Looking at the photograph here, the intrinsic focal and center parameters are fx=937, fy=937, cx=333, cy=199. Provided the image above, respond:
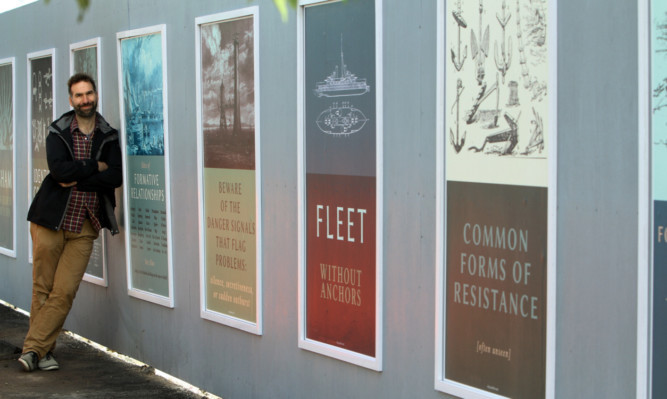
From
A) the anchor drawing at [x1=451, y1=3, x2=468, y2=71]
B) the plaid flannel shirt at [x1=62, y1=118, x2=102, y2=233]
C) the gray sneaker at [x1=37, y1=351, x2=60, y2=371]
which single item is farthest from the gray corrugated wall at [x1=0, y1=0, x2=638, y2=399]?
the gray sneaker at [x1=37, y1=351, x2=60, y2=371]

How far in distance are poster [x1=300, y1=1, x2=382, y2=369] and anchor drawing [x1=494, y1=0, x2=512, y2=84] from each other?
0.83 m

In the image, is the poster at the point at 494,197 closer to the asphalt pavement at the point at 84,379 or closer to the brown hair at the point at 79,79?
the asphalt pavement at the point at 84,379

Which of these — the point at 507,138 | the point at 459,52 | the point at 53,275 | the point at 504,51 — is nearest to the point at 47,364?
the point at 53,275

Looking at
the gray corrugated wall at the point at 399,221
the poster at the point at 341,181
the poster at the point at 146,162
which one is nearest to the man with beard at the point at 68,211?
the poster at the point at 146,162

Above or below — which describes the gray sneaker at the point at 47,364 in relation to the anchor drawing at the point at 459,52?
below

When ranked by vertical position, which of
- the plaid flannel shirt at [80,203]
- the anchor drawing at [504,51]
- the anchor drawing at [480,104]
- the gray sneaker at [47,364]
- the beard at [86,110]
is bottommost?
the gray sneaker at [47,364]

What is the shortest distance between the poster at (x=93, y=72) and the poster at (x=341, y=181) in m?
2.89

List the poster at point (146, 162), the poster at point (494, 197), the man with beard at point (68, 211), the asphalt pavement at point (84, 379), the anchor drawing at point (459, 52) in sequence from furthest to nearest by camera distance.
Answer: the man with beard at point (68, 211), the poster at point (146, 162), the asphalt pavement at point (84, 379), the anchor drawing at point (459, 52), the poster at point (494, 197)

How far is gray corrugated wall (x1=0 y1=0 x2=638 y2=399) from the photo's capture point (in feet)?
11.6

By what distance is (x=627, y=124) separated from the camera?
136 inches

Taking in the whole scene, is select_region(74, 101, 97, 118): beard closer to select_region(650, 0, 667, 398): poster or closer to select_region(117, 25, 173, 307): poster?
select_region(117, 25, 173, 307): poster

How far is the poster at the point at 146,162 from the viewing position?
6.65 meters

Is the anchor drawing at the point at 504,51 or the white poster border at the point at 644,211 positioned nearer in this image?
the white poster border at the point at 644,211

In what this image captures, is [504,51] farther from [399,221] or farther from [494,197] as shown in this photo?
[399,221]
